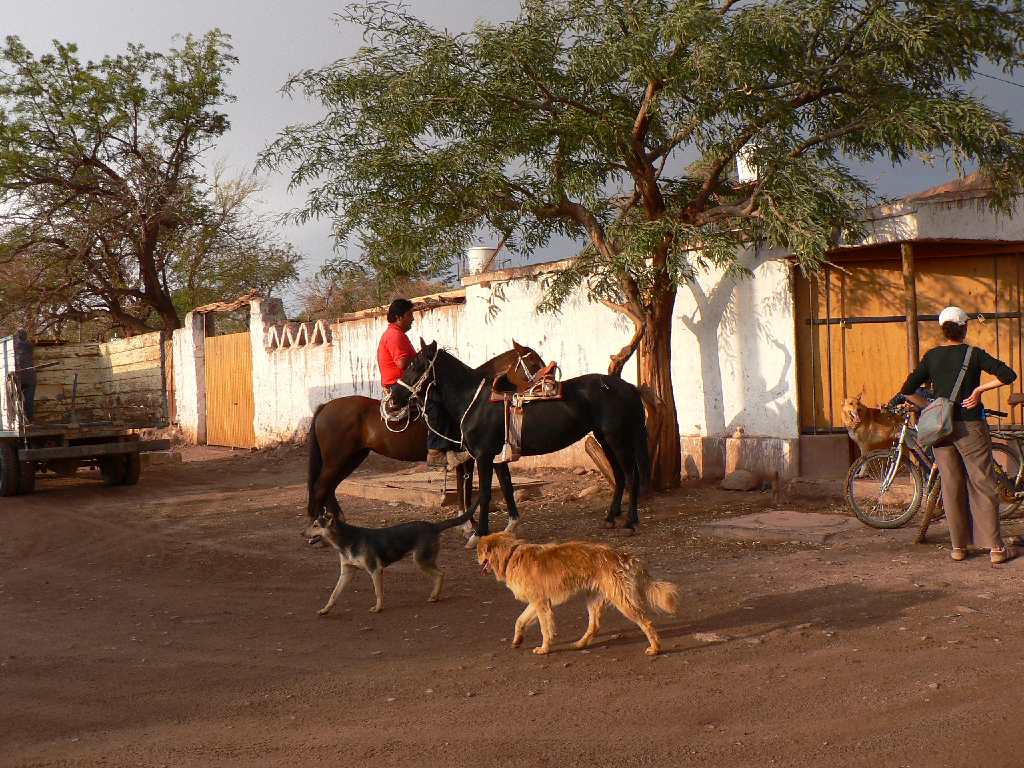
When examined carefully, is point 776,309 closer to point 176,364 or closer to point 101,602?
point 101,602

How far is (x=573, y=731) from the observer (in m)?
4.12

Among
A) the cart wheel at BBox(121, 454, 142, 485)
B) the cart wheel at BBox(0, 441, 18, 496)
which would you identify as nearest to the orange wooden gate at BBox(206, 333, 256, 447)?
the cart wheel at BBox(121, 454, 142, 485)

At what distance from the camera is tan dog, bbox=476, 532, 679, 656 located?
510cm

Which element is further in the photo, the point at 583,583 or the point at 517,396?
the point at 517,396

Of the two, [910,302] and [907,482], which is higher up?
[910,302]

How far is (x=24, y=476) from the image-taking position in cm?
1421

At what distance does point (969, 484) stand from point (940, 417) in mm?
672

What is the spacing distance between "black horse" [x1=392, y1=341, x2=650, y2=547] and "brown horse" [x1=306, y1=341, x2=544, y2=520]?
425mm

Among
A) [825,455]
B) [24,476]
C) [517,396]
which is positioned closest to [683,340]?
[825,455]

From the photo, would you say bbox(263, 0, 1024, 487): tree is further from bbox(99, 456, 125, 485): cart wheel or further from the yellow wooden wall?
bbox(99, 456, 125, 485): cart wheel

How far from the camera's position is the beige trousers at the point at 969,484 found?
275 inches

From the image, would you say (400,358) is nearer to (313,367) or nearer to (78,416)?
(78,416)

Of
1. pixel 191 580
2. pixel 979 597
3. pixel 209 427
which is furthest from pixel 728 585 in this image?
pixel 209 427

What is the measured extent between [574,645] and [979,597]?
9.01 feet
